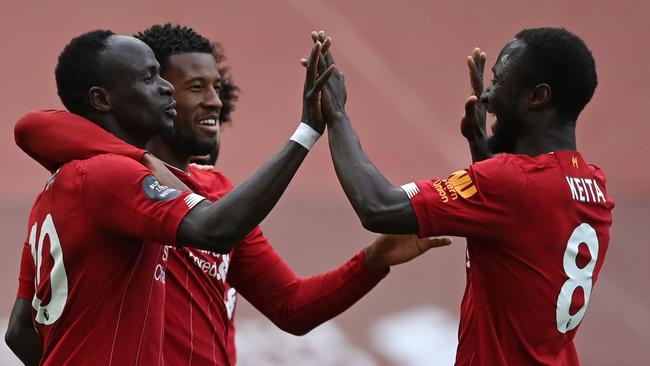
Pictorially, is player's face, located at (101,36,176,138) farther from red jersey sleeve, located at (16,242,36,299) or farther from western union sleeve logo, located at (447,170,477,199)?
western union sleeve logo, located at (447,170,477,199)

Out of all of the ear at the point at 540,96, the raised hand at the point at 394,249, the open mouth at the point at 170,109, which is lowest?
the raised hand at the point at 394,249

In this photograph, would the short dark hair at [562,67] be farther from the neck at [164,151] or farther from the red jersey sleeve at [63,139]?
the neck at [164,151]

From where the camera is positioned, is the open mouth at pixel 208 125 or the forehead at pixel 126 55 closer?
the forehead at pixel 126 55

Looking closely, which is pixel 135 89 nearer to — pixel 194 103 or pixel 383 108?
pixel 194 103

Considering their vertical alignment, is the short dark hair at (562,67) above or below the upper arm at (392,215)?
above

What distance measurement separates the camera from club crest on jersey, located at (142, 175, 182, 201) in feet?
11.2

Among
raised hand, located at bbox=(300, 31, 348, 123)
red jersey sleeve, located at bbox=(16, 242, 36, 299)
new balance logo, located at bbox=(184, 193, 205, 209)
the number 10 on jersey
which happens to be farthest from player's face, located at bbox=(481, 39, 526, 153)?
red jersey sleeve, located at bbox=(16, 242, 36, 299)

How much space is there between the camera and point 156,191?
11.2 ft

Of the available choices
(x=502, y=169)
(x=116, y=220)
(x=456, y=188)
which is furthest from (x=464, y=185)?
(x=116, y=220)

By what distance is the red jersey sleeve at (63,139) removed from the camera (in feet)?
11.6

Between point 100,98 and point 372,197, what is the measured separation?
97cm

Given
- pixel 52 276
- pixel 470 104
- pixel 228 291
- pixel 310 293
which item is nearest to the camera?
pixel 52 276

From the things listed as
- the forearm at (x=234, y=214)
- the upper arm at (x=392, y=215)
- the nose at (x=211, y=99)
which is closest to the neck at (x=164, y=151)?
the nose at (x=211, y=99)

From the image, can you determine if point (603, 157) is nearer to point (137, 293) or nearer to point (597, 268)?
point (597, 268)
